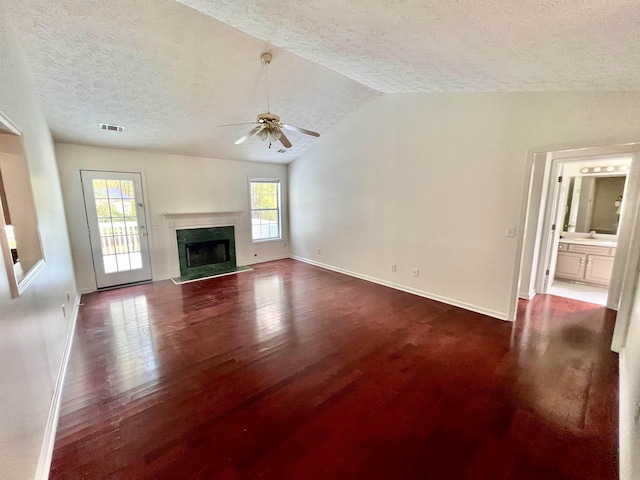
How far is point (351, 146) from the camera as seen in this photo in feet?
16.2

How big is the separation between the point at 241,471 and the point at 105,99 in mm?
3878

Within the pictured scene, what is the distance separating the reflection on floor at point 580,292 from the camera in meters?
3.96

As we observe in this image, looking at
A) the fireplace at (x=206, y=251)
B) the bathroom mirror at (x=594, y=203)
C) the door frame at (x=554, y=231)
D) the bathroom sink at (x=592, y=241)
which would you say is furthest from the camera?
the fireplace at (x=206, y=251)

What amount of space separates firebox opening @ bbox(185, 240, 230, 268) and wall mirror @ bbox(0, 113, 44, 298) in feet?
10.8

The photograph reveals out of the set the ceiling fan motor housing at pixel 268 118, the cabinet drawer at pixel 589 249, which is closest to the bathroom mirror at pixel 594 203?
the cabinet drawer at pixel 589 249

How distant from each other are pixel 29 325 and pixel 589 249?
682cm

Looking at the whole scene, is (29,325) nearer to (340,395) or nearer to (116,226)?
(340,395)

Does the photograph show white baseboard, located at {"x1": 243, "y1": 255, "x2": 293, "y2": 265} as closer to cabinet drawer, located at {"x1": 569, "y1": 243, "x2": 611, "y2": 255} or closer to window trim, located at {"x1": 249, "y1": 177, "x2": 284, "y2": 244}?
window trim, located at {"x1": 249, "y1": 177, "x2": 284, "y2": 244}

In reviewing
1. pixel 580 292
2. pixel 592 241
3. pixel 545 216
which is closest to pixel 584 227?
pixel 592 241

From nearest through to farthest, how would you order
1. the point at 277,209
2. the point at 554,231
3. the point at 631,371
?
1. the point at 631,371
2. the point at 554,231
3. the point at 277,209

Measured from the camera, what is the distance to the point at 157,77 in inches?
113

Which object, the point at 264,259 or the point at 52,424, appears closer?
the point at 52,424

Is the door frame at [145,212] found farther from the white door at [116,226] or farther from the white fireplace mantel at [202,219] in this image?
the white fireplace mantel at [202,219]

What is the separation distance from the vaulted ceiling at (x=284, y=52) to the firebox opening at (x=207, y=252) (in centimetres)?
235
